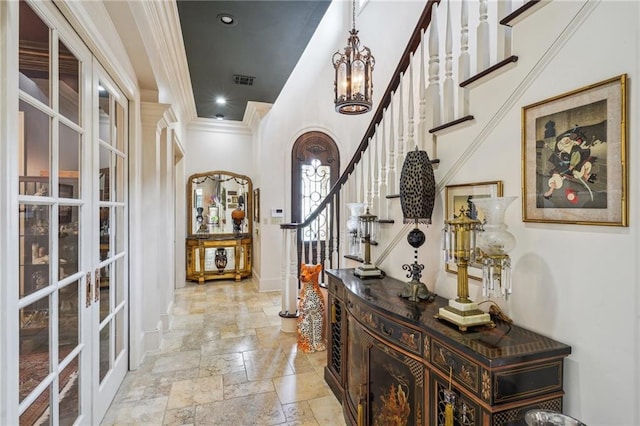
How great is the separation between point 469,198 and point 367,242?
899mm

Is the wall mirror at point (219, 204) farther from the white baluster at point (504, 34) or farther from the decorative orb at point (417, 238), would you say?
the white baluster at point (504, 34)

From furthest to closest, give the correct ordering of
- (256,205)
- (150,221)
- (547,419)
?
(256,205) → (150,221) → (547,419)

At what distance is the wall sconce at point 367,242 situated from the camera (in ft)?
7.38

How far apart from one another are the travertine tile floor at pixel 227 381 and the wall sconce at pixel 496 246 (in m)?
1.52

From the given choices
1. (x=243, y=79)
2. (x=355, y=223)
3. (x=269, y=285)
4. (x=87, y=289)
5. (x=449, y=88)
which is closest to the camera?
(x=449, y=88)

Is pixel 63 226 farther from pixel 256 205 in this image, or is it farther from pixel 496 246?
pixel 256 205

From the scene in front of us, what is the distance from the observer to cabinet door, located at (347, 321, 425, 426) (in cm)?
138

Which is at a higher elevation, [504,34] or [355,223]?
[504,34]

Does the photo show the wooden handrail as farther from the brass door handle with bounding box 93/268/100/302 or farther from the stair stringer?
the brass door handle with bounding box 93/268/100/302

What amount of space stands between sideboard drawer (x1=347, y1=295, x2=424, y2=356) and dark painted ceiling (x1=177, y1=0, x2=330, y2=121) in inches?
98.3

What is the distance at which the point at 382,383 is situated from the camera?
1.62 meters

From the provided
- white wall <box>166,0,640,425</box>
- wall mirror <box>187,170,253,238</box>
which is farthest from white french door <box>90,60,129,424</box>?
wall mirror <box>187,170,253,238</box>

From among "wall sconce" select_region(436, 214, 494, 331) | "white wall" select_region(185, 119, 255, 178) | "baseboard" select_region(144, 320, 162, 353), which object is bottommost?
"baseboard" select_region(144, 320, 162, 353)

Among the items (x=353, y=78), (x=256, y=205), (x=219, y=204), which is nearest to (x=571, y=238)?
(x=353, y=78)
